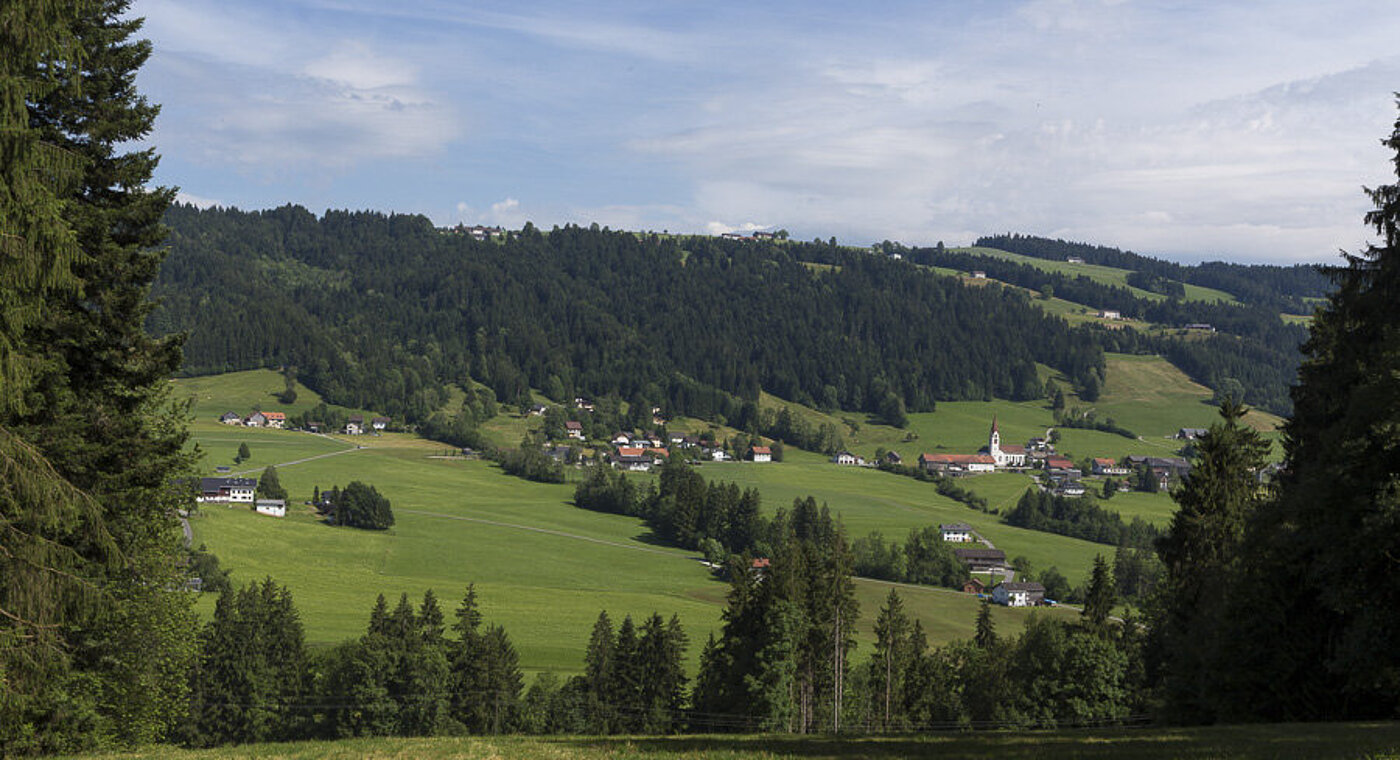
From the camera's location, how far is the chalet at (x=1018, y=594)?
122 meters

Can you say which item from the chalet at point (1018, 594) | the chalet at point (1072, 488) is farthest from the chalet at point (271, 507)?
the chalet at point (1072, 488)

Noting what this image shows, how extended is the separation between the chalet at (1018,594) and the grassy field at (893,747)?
102 metres

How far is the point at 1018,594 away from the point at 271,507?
346 feet

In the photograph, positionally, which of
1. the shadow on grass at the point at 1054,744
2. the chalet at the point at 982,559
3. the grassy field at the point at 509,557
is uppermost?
the shadow on grass at the point at 1054,744

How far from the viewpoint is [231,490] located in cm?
14950

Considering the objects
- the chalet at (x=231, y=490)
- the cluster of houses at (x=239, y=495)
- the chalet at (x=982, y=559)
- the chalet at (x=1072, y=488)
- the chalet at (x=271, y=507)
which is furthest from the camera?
the chalet at (x=1072, y=488)

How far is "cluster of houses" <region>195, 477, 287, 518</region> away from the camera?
142m

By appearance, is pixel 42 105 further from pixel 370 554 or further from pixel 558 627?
pixel 370 554

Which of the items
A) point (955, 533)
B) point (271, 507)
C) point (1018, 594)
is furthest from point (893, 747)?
point (271, 507)

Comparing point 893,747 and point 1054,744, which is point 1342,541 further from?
point 893,747

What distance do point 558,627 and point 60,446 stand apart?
78.7 m

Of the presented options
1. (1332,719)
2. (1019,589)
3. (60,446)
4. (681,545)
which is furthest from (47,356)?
(681,545)

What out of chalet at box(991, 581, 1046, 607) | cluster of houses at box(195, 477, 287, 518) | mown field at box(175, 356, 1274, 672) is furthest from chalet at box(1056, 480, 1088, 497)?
cluster of houses at box(195, 477, 287, 518)

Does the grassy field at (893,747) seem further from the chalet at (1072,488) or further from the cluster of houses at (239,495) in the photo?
the chalet at (1072,488)
